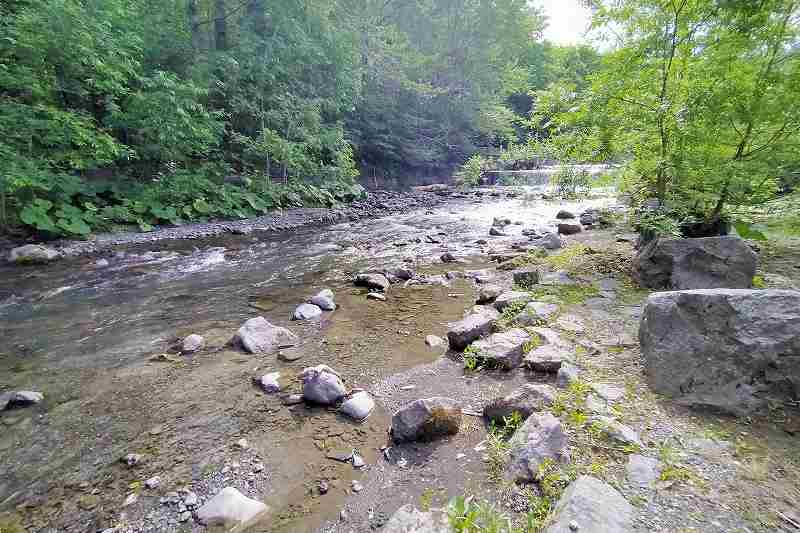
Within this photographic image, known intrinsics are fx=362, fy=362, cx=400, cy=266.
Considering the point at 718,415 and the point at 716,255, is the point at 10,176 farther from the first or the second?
the point at 716,255

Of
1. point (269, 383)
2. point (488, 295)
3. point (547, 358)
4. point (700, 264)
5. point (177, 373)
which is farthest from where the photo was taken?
point (488, 295)

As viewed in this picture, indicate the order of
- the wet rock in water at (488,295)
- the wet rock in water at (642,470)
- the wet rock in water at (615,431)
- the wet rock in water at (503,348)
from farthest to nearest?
1. the wet rock in water at (488,295)
2. the wet rock in water at (503,348)
3. the wet rock in water at (615,431)
4. the wet rock in water at (642,470)

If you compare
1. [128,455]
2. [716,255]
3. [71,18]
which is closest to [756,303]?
[716,255]

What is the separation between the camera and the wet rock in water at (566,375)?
2773 millimetres

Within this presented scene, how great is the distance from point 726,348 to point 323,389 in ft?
9.61

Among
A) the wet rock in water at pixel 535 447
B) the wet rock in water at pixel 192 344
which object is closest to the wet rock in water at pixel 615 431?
the wet rock in water at pixel 535 447

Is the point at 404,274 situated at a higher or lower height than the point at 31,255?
lower

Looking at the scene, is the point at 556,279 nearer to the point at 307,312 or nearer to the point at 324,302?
the point at 324,302

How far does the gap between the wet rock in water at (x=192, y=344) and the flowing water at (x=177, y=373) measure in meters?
0.14

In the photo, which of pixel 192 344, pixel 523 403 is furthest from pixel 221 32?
pixel 523 403

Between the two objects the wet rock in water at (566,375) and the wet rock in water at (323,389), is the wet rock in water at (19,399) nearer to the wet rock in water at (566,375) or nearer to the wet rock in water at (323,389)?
the wet rock in water at (323,389)

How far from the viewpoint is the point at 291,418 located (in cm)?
292

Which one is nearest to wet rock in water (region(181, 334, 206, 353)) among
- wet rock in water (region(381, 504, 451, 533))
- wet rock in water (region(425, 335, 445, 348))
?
wet rock in water (region(425, 335, 445, 348))

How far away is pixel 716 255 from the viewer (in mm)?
4082
